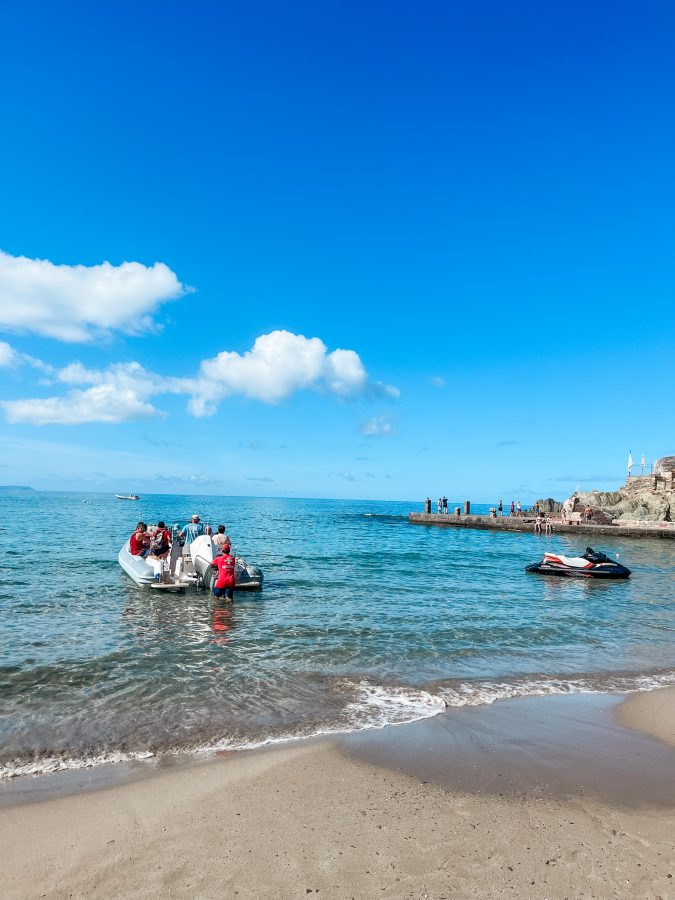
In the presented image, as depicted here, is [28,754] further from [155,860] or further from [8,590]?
[8,590]

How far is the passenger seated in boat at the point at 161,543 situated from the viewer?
18000 mm

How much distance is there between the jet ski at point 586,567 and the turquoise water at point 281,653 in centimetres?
161

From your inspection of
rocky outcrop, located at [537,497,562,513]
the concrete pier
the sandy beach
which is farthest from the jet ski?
rocky outcrop, located at [537,497,562,513]

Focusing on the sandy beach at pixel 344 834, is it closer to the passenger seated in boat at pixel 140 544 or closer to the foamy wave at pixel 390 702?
the foamy wave at pixel 390 702

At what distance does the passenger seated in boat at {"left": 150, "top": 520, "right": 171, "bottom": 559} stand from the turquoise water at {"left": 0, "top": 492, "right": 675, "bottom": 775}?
171cm

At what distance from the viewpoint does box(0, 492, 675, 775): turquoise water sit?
690cm

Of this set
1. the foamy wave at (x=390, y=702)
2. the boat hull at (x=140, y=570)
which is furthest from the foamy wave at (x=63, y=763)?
the boat hull at (x=140, y=570)

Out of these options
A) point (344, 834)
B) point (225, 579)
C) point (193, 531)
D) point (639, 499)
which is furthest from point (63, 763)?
point (639, 499)

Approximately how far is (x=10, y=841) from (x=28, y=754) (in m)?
1.95

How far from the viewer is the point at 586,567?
23.3 metres

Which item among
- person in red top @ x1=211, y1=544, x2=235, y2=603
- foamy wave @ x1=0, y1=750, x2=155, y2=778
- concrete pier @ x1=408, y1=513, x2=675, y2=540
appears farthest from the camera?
concrete pier @ x1=408, y1=513, x2=675, y2=540

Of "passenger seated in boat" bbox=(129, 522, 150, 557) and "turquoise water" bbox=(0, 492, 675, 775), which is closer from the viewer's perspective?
"turquoise water" bbox=(0, 492, 675, 775)

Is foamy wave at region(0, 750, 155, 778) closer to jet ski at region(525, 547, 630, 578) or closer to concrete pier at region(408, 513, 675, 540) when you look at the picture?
jet ski at region(525, 547, 630, 578)

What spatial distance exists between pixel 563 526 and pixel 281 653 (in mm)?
49842
